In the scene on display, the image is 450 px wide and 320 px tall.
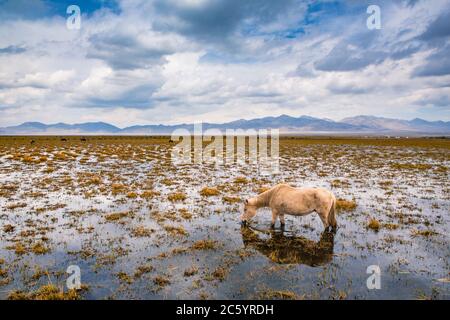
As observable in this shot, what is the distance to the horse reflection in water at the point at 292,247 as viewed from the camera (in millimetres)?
9734

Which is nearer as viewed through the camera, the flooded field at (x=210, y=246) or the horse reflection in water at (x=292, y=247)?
the flooded field at (x=210, y=246)

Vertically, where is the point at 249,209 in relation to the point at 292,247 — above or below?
above

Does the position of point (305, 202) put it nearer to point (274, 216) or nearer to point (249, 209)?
point (274, 216)

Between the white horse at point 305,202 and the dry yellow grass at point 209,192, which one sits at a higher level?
the white horse at point 305,202

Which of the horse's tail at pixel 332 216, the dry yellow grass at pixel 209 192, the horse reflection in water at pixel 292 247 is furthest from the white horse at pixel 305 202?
the dry yellow grass at pixel 209 192

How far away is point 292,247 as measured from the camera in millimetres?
10727

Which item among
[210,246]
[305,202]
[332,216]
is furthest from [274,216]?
[210,246]

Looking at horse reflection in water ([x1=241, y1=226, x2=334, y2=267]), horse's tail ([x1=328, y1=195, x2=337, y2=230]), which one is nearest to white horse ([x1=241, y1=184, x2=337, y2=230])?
horse's tail ([x1=328, y1=195, x2=337, y2=230])

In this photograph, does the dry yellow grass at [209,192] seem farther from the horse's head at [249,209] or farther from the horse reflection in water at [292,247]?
the horse reflection in water at [292,247]

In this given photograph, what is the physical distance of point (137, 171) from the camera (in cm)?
3081

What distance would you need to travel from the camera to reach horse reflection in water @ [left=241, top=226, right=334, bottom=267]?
31.9 ft

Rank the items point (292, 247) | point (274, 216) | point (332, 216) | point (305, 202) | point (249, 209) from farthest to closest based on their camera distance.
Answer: point (249, 209) → point (274, 216) → point (332, 216) → point (305, 202) → point (292, 247)
